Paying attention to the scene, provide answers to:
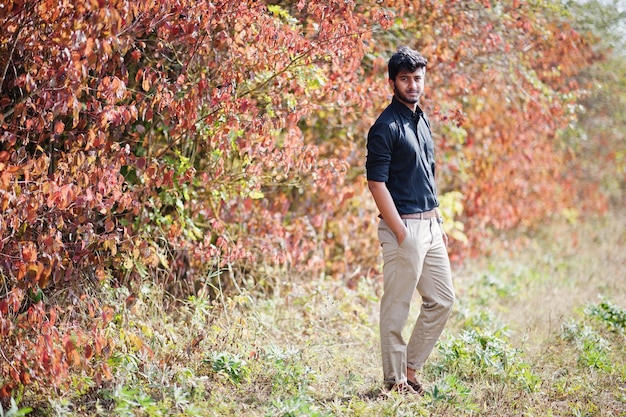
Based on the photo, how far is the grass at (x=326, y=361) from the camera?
4.01 m

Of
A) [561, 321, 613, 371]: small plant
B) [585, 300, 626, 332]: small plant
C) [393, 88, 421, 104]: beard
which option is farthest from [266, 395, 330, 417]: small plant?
[585, 300, 626, 332]: small plant

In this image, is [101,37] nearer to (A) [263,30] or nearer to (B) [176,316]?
(A) [263,30]

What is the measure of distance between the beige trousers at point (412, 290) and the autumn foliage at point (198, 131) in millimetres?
1163

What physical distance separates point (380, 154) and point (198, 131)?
1442 millimetres

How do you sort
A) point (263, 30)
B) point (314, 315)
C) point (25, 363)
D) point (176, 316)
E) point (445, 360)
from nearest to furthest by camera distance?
point (25, 363), point (263, 30), point (445, 360), point (176, 316), point (314, 315)

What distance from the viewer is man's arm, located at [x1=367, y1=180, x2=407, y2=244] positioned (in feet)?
13.4

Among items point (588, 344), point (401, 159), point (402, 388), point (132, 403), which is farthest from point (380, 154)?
point (588, 344)

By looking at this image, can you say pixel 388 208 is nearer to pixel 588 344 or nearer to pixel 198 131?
pixel 198 131

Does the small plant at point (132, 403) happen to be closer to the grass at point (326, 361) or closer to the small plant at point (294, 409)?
the grass at point (326, 361)

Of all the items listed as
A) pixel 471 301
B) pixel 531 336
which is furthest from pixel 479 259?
pixel 531 336

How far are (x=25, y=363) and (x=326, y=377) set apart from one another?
1817 millimetres

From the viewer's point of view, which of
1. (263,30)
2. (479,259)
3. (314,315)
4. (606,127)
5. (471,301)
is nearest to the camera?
(263,30)

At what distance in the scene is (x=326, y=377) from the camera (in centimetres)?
462

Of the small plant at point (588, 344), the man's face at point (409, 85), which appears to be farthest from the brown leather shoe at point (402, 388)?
the man's face at point (409, 85)
